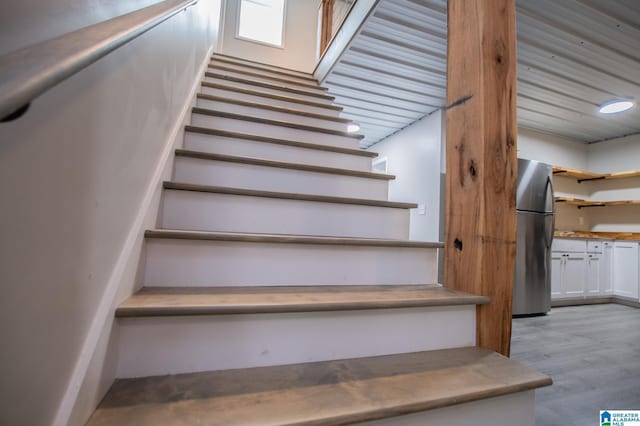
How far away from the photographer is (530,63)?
2.57 meters

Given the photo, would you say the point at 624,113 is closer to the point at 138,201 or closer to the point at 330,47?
the point at 330,47

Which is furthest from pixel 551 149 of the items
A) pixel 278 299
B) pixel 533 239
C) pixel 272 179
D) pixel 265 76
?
pixel 278 299

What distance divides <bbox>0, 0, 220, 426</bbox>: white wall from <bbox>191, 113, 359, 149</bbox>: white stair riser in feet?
3.38

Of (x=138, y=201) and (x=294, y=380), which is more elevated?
(x=138, y=201)

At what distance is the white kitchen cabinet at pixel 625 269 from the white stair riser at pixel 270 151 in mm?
4140

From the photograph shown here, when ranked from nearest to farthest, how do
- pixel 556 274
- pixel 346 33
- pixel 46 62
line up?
pixel 46 62
pixel 346 33
pixel 556 274

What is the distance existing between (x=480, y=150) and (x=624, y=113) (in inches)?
159

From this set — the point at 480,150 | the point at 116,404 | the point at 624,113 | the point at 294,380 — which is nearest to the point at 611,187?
the point at 624,113

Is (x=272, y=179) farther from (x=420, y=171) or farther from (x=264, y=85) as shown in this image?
(x=420, y=171)

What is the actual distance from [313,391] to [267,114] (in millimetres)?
2028

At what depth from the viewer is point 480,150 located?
1.10m

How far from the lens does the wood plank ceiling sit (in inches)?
81.2

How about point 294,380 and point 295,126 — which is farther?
point 295,126

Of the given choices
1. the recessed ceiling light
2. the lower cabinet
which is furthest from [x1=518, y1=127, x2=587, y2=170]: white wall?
the lower cabinet
